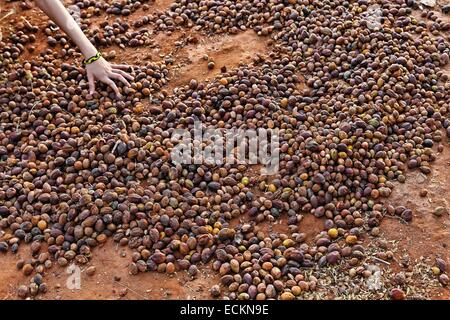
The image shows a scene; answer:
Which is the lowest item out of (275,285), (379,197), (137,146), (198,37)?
(275,285)

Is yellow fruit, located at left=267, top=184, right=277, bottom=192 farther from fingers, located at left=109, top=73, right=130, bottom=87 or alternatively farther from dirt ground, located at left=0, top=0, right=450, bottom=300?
fingers, located at left=109, top=73, right=130, bottom=87

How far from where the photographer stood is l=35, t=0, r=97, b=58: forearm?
12.9 feet

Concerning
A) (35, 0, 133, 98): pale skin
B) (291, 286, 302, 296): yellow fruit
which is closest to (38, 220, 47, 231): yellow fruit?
(35, 0, 133, 98): pale skin

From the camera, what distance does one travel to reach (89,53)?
410cm

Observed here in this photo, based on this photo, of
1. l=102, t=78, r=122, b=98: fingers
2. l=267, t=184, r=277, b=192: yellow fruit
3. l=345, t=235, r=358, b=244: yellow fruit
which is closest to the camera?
l=345, t=235, r=358, b=244: yellow fruit

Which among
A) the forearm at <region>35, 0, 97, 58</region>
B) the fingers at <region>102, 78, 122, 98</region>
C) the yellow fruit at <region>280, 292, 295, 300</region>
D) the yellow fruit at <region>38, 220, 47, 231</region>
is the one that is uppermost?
the forearm at <region>35, 0, 97, 58</region>

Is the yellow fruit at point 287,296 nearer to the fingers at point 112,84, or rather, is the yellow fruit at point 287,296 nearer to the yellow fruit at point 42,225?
the yellow fruit at point 42,225

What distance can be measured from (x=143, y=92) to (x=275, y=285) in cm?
178

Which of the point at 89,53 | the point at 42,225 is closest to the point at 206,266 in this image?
the point at 42,225

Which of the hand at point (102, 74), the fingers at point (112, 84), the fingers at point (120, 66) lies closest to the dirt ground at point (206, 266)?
the fingers at point (112, 84)

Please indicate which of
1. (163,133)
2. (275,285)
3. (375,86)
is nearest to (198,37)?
(163,133)

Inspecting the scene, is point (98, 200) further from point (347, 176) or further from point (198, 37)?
point (198, 37)

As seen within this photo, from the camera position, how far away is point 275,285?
3078mm

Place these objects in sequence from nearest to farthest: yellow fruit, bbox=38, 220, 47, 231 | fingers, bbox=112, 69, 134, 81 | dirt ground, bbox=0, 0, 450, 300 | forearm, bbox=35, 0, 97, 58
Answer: dirt ground, bbox=0, 0, 450, 300, yellow fruit, bbox=38, 220, 47, 231, forearm, bbox=35, 0, 97, 58, fingers, bbox=112, 69, 134, 81
